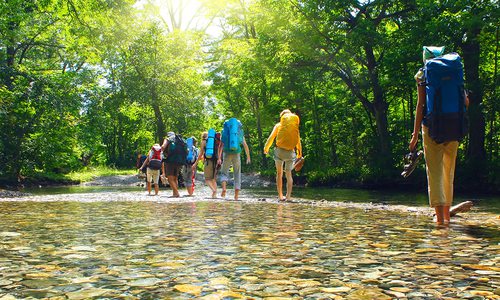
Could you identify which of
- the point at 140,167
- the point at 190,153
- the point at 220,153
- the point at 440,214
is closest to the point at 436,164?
the point at 440,214

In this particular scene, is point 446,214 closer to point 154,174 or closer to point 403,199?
point 403,199

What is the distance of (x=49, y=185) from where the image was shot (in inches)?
1265

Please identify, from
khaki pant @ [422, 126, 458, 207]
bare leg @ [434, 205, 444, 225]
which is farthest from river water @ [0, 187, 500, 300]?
khaki pant @ [422, 126, 458, 207]

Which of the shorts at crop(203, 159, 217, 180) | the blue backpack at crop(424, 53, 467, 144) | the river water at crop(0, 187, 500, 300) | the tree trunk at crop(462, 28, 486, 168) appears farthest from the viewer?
the tree trunk at crop(462, 28, 486, 168)

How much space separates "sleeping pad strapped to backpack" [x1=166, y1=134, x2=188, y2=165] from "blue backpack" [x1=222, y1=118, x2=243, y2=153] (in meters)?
1.95

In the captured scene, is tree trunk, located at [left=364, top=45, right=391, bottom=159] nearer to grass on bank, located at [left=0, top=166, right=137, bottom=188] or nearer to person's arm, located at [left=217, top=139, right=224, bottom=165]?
person's arm, located at [left=217, top=139, right=224, bottom=165]

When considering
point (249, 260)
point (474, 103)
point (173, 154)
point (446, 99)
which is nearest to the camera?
point (249, 260)

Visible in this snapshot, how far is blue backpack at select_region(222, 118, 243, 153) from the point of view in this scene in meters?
13.2

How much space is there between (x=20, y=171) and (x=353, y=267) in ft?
97.6

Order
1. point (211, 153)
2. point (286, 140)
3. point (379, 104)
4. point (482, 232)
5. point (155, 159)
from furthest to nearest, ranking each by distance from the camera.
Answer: point (379, 104)
point (155, 159)
point (211, 153)
point (286, 140)
point (482, 232)

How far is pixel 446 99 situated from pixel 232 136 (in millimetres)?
7917

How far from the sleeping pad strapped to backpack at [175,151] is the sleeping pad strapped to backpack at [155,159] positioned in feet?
7.52

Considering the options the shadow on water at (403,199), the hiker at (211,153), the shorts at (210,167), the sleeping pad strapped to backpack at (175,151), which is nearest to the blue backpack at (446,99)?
the shadow on water at (403,199)

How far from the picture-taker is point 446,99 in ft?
19.5
